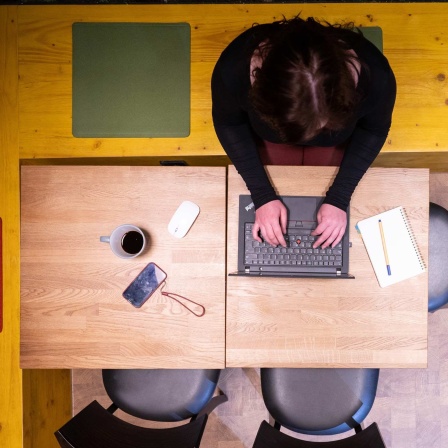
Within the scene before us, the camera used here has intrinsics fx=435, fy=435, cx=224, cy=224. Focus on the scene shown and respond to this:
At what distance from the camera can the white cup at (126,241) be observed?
134 centimetres

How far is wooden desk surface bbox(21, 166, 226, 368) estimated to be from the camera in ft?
4.54

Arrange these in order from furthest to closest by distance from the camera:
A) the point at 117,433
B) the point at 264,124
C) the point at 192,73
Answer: the point at 192,73 < the point at 117,433 < the point at 264,124

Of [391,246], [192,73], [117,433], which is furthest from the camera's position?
[192,73]

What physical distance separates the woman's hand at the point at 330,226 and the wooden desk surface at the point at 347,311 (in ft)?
0.20

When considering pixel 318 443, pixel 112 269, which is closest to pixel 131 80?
pixel 112 269

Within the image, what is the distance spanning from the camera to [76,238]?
1415mm

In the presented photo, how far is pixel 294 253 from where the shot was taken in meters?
1.35

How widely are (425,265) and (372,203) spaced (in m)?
0.25

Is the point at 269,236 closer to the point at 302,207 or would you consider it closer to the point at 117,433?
the point at 302,207

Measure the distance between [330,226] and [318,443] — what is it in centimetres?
74

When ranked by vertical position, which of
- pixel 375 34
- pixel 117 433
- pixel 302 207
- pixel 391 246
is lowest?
pixel 117 433

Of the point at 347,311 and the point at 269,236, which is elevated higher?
the point at 269,236

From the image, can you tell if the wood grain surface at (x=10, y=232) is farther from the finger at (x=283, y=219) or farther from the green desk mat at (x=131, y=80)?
the finger at (x=283, y=219)

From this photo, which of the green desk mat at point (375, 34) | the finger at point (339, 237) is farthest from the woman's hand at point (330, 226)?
the green desk mat at point (375, 34)
